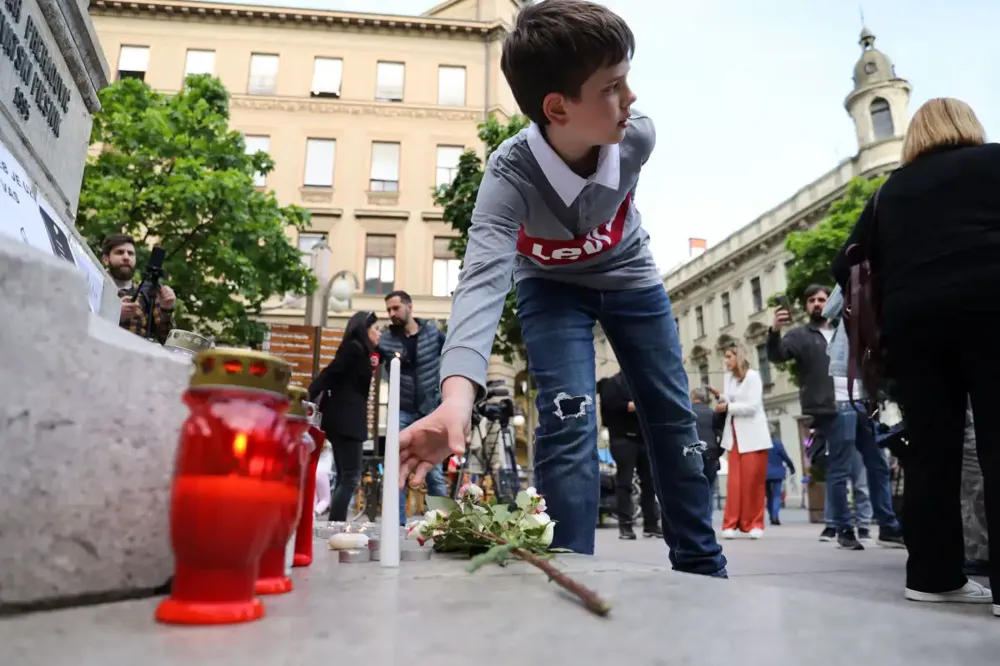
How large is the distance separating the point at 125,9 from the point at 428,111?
1014 cm

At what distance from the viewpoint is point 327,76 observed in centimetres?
2225

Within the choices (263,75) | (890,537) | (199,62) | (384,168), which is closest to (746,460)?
(890,537)

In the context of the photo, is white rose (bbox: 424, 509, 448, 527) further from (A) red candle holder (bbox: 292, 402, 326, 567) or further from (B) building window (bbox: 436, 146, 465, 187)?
(B) building window (bbox: 436, 146, 465, 187)

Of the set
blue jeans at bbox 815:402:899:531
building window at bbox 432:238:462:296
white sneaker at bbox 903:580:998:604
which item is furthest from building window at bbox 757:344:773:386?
white sneaker at bbox 903:580:998:604

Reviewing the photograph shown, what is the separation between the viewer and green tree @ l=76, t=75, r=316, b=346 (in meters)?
12.9

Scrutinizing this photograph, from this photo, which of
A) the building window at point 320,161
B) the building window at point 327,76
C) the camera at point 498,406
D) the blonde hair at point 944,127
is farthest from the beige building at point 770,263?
the blonde hair at point 944,127

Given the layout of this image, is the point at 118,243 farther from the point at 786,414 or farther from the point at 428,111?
the point at 786,414

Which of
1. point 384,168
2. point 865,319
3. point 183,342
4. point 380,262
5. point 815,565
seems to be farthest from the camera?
point 384,168

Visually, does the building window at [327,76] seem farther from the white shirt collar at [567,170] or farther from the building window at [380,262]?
the white shirt collar at [567,170]

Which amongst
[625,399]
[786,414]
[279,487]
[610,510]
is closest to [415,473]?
[279,487]

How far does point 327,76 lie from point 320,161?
3.12 m

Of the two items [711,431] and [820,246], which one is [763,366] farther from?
[711,431]

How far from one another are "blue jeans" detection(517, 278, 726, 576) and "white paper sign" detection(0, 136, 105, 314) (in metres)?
1.32

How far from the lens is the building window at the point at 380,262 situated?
68.3ft
